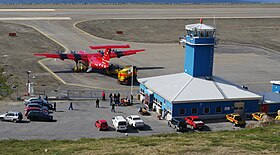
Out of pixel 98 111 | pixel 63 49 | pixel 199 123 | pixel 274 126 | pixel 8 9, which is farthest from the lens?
pixel 8 9

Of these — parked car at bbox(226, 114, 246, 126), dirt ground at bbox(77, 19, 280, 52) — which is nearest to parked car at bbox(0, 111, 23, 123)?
parked car at bbox(226, 114, 246, 126)

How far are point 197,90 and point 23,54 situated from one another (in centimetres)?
4676

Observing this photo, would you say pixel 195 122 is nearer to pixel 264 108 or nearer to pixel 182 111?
pixel 182 111

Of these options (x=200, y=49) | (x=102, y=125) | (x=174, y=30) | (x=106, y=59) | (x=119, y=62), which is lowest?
(x=102, y=125)

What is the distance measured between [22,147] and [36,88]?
30.8 m

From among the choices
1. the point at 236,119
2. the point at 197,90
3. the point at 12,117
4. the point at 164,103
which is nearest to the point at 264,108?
the point at 236,119

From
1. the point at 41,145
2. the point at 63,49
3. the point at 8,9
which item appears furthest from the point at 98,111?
the point at 8,9

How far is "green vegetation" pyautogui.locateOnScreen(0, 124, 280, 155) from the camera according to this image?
32.5m

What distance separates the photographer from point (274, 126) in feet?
141

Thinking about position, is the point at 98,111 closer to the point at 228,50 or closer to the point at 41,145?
the point at 41,145

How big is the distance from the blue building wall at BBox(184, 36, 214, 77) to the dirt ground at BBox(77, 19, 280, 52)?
2079 inches

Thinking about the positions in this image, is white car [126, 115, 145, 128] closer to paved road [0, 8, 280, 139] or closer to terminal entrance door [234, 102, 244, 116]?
paved road [0, 8, 280, 139]

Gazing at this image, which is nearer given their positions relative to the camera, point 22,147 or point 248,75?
point 22,147

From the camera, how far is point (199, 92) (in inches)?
2079
